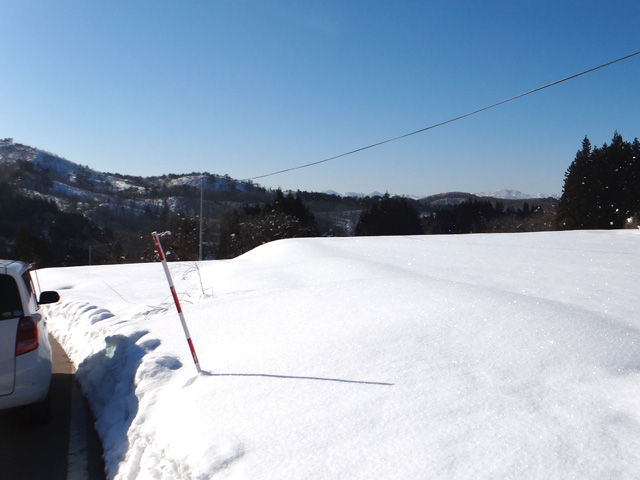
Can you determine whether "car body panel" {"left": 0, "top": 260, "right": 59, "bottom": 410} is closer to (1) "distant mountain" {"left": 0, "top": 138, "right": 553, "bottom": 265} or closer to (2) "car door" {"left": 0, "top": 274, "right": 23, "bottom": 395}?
(2) "car door" {"left": 0, "top": 274, "right": 23, "bottom": 395}

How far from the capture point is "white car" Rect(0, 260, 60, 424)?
4.02m

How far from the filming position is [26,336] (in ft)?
13.8

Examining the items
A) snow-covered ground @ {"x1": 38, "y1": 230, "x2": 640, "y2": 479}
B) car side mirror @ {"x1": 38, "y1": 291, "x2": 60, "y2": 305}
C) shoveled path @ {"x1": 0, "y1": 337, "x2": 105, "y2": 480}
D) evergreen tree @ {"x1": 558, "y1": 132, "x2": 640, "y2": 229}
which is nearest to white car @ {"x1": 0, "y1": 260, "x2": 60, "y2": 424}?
shoveled path @ {"x1": 0, "y1": 337, "x2": 105, "y2": 480}

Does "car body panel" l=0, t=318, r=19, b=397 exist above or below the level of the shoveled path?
above

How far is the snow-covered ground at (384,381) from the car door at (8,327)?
930 millimetres

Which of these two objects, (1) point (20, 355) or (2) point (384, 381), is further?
(1) point (20, 355)

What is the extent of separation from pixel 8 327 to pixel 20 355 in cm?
27

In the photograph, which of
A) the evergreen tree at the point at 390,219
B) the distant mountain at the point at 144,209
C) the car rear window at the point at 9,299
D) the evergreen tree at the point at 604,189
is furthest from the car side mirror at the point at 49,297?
the evergreen tree at the point at 390,219

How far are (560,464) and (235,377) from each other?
2.66 metres

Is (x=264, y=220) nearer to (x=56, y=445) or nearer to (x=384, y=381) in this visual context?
(x=56, y=445)

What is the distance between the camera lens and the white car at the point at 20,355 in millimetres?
4020

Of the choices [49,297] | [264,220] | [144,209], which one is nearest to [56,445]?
[49,297]

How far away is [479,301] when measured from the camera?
5086 millimetres

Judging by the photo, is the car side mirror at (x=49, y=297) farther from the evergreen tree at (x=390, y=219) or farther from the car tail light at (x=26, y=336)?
the evergreen tree at (x=390, y=219)
